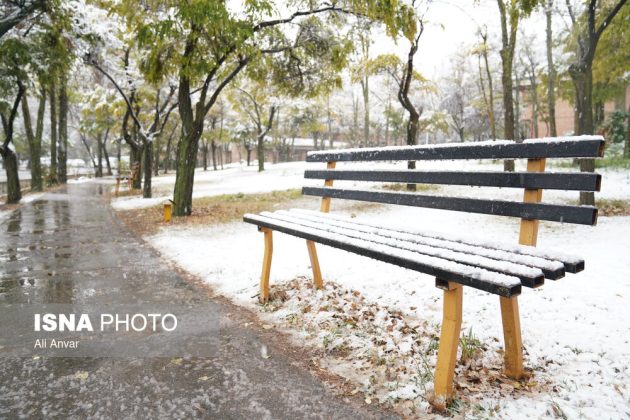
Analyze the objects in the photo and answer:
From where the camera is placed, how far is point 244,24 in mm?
7828

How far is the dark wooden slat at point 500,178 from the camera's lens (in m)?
2.12

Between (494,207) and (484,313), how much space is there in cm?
122

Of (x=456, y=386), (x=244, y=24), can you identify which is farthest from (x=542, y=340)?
(x=244, y=24)

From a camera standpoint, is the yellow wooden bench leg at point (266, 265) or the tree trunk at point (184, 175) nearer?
the yellow wooden bench leg at point (266, 265)

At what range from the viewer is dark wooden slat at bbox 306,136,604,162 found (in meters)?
2.07

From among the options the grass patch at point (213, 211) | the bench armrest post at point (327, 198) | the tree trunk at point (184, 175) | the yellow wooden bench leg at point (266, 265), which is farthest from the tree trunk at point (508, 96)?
the yellow wooden bench leg at point (266, 265)

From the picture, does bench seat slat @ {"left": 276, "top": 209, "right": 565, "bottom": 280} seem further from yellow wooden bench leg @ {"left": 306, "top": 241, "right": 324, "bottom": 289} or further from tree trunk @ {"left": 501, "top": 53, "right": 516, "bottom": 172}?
tree trunk @ {"left": 501, "top": 53, "right": 516, "bottom": 172}

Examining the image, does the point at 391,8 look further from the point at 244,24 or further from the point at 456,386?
the point at 456,386

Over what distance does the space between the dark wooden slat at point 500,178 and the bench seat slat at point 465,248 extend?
45cm

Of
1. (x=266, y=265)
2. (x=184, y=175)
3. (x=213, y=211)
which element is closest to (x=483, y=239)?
(x=266, y=265)

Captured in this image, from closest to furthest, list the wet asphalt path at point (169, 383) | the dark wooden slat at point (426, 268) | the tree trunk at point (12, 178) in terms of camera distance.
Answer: the dark wooden slat at point (426, 268) → the wet asphalt path at point (169, 383) → the tree trunk at point (12, 178)

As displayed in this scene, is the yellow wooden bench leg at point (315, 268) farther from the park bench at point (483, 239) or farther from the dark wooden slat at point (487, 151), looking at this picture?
the dark wooden slat at point (487, 151)

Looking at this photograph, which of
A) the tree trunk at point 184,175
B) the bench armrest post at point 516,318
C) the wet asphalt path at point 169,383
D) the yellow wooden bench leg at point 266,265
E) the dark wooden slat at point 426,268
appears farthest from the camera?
the tree trunk at point 184,175

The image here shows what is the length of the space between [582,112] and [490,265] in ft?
27.5
